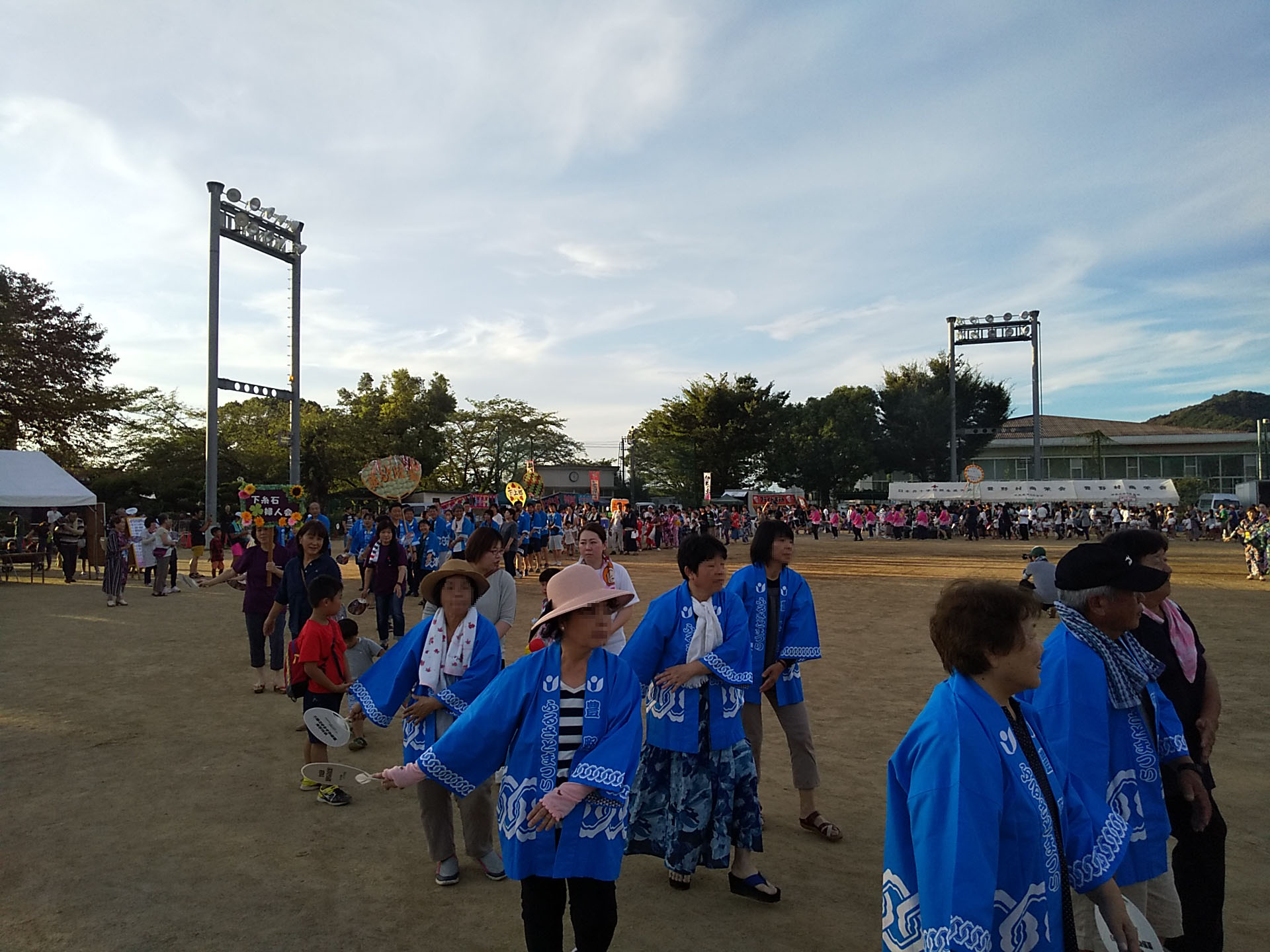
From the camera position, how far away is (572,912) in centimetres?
272

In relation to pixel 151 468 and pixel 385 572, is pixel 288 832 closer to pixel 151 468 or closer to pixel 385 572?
pixel 385 572

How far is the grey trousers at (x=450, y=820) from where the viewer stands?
3.92 metres

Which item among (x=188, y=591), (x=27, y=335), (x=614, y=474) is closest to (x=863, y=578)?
(x=188, y=591)

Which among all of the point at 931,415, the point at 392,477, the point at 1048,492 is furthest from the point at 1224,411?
the point at 392,477

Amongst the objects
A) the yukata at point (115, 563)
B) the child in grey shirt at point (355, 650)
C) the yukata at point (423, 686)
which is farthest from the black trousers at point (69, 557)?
the yukata at point (423, 686)

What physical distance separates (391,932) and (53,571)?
24532 mm

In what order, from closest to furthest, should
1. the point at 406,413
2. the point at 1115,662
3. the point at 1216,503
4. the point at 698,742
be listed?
the point at 1115,662 < the point at 698,742 < the point at 1216,503 < the point at 406,413

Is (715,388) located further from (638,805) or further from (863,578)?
(638,805)

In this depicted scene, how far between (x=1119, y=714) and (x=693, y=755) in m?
1.89

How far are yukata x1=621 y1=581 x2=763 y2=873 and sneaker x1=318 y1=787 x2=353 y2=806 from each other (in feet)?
7.09

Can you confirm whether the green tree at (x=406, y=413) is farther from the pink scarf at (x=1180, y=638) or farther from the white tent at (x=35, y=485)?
the pink scarf at (x=1180, y=638)

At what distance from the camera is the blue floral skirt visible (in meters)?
3.81

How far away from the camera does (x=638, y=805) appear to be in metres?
3.88

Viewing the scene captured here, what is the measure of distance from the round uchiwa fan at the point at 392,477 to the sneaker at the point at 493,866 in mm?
20532
